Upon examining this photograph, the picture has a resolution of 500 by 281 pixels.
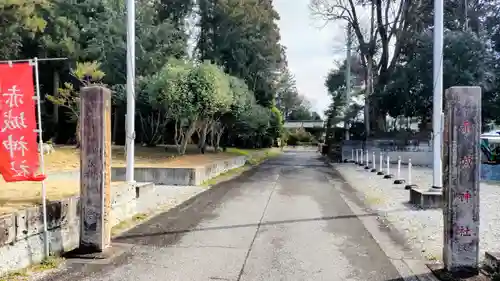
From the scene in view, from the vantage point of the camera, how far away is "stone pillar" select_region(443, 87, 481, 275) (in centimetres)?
536

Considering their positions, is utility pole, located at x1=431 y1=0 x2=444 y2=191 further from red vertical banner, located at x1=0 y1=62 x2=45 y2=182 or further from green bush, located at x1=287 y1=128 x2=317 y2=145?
green bush, located at x1=287 y1=128 x2=317 y2=145

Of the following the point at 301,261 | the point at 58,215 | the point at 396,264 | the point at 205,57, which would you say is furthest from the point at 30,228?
the point at 205,57

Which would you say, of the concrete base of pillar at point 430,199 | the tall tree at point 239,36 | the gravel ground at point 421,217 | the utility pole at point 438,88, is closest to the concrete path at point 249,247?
the gravel ground at point 421,217

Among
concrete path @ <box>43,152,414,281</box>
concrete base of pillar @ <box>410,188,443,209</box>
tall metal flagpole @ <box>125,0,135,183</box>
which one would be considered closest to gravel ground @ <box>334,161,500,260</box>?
concrete base of pillar @ <box>410,188,443,209</box>

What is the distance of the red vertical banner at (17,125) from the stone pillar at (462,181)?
5.24m

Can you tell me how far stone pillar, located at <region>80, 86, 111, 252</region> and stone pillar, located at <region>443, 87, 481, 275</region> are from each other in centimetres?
463

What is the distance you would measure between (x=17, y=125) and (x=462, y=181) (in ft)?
18.6

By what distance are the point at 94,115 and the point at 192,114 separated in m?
12.6

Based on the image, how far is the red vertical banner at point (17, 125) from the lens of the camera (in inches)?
218

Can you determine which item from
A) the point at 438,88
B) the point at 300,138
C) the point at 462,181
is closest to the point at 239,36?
the point at 438,88

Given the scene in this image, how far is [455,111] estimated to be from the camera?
5555 millimetres

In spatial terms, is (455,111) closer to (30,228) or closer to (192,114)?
(30,228)

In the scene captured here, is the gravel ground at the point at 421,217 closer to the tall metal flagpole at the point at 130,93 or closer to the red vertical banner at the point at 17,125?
the red vertical banner at the point at 17,125

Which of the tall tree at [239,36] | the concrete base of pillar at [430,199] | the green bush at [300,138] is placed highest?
the tall tree at [239,36]
